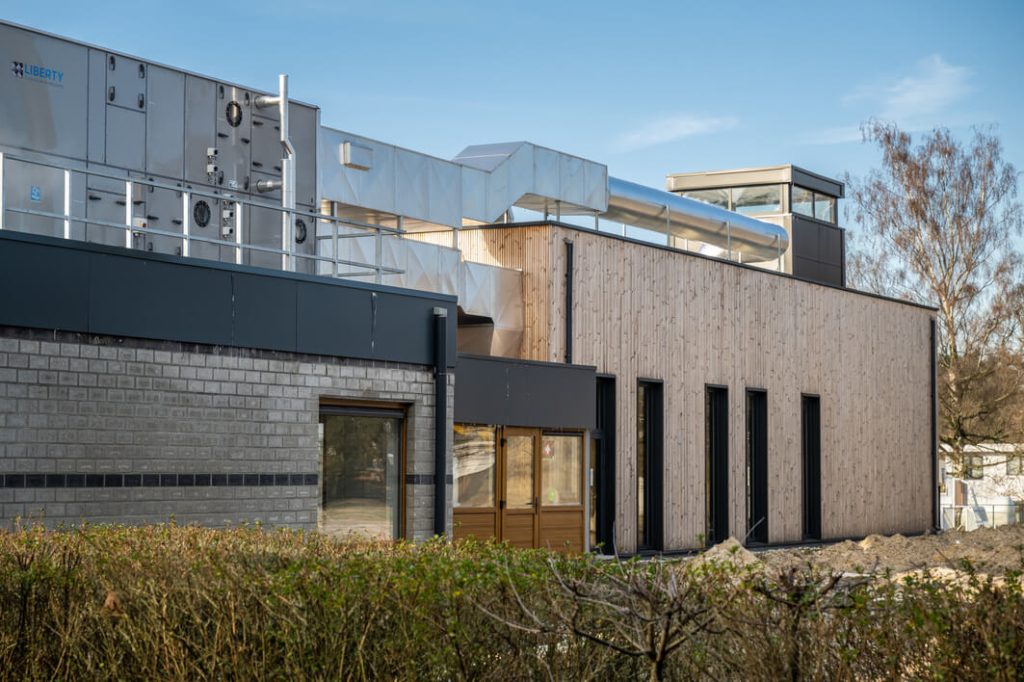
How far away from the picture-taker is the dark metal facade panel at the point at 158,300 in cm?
1384

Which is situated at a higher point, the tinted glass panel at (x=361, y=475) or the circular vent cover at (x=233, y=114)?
the circular vent cover at (x=233, y=114)

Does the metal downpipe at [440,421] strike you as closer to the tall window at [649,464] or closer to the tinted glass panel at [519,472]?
the tinted glass panel at [519,472]

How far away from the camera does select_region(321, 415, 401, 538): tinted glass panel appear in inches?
659

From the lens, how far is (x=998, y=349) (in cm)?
4744

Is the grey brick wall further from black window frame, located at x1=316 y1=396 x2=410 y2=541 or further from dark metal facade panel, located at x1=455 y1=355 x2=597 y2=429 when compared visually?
dark metal facade panel, located at x1=455 y1=355 x2=597 y2=429

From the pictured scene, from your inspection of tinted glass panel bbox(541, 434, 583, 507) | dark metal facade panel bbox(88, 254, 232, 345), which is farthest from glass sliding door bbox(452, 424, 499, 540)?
dark metal facade panel bbox(88, 254, 232, 345)

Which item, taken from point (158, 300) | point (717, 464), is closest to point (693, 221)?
point (717, 464)

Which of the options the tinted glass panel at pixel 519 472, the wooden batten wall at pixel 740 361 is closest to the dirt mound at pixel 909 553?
the wooden batten wall at pixel 740 361

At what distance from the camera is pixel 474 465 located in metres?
20.4

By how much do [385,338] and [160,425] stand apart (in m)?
3.57

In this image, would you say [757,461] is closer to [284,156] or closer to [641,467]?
[641,467]

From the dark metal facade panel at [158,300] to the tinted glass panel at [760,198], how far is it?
20.4 meters

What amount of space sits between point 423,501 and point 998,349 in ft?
115

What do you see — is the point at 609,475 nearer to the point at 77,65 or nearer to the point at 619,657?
the point at 77,65
